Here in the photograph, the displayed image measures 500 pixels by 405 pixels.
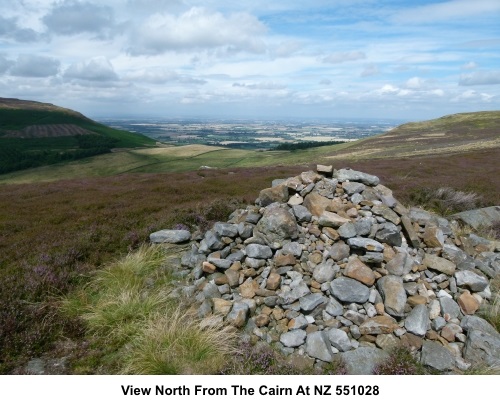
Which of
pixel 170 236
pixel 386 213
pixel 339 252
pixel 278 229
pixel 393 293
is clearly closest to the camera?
pixel 393 293

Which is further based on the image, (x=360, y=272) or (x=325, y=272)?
(x=325, y=272)

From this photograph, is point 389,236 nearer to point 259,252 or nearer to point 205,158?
point 259,252

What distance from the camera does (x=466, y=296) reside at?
23.4ft

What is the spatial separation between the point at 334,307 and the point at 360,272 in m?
1.05

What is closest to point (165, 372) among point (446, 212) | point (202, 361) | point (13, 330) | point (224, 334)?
point (202, 361)

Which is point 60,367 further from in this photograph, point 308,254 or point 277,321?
point 308,254

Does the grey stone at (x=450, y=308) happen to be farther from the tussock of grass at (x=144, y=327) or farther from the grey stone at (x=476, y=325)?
the tussock of grass at (x=144, y=327)

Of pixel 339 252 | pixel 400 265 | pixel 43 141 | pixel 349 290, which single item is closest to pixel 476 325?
pixel 400 265

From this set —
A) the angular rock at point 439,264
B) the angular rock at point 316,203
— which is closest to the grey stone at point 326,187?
the angular rock at point 316,203

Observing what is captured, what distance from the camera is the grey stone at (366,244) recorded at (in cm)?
771

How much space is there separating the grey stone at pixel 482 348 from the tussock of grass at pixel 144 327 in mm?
4259

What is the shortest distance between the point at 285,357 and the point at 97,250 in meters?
6.80

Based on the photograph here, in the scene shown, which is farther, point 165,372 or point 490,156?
point 490,156

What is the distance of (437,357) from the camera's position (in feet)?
19.0
